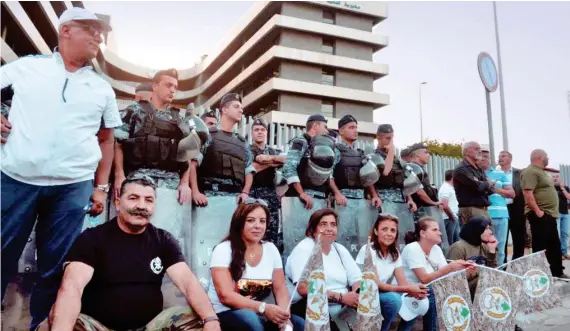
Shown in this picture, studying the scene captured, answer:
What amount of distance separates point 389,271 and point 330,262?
1.89 ft

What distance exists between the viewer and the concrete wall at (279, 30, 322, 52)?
3569 cm

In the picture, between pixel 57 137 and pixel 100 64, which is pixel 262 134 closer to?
pixel 57 137

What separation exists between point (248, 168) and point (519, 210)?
15.1 feet

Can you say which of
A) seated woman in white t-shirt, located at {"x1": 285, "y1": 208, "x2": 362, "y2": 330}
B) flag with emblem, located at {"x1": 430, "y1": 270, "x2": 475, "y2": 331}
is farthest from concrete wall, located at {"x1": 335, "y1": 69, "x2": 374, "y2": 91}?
flag with emblem, located at {"x1": 430, "y1": 270, "x2": 475, "y2": 331}

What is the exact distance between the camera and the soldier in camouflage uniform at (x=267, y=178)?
4445 millimetres

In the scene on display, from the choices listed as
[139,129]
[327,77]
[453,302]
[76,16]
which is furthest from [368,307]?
[327,77]

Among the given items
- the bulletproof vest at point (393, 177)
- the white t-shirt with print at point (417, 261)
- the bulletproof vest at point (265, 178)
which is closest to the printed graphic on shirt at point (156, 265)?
the bulletproof vest at point (265, 178)

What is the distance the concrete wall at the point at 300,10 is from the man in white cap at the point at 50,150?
35.3m

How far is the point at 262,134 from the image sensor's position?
4.83 metres

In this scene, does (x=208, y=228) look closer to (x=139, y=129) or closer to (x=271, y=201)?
(x=271, y=201)

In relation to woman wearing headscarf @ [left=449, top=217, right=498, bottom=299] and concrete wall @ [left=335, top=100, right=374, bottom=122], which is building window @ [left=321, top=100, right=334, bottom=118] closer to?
concrete wall @ [left=335, top=100, right=374, bottom=122]

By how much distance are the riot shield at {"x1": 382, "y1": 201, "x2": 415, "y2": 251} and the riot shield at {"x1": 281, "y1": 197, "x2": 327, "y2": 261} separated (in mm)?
1156

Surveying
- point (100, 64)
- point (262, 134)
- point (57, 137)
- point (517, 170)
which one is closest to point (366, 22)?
point (100, 64)

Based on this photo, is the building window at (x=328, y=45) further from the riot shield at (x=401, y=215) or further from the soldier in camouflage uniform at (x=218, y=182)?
the soldier in camouflage uniform at (x=218, y=182)
